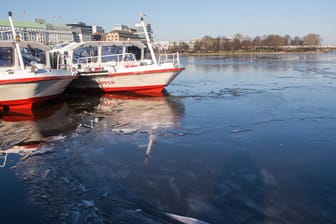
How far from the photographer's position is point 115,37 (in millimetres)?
70500

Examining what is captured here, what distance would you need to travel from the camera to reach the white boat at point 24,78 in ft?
44.4

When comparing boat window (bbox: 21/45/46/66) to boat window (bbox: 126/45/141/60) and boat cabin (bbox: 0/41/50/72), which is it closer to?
boat cabin (bbox: 0/41/50/72)

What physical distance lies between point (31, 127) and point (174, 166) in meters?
6.74

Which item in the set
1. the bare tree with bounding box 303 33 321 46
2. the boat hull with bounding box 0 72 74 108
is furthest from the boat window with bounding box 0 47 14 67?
the bare tree with bounding box 303 33 321 46

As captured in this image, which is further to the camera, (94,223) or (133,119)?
(133,119)

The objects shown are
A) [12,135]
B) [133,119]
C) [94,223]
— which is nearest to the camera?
[94,223]

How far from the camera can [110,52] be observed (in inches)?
789

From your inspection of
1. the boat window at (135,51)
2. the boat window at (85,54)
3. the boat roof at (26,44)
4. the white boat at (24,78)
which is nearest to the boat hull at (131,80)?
the boat window at (85,54)

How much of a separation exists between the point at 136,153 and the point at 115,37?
65672mm

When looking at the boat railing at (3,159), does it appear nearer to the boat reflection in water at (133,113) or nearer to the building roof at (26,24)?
the boat reflection in water at (133,113)

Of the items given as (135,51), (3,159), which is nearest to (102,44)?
(135,51)

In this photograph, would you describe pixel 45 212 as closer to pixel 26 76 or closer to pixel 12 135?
pixel 12 135

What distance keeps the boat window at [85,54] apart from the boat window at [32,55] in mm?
2547

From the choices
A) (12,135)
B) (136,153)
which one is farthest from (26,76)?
(136,153)
